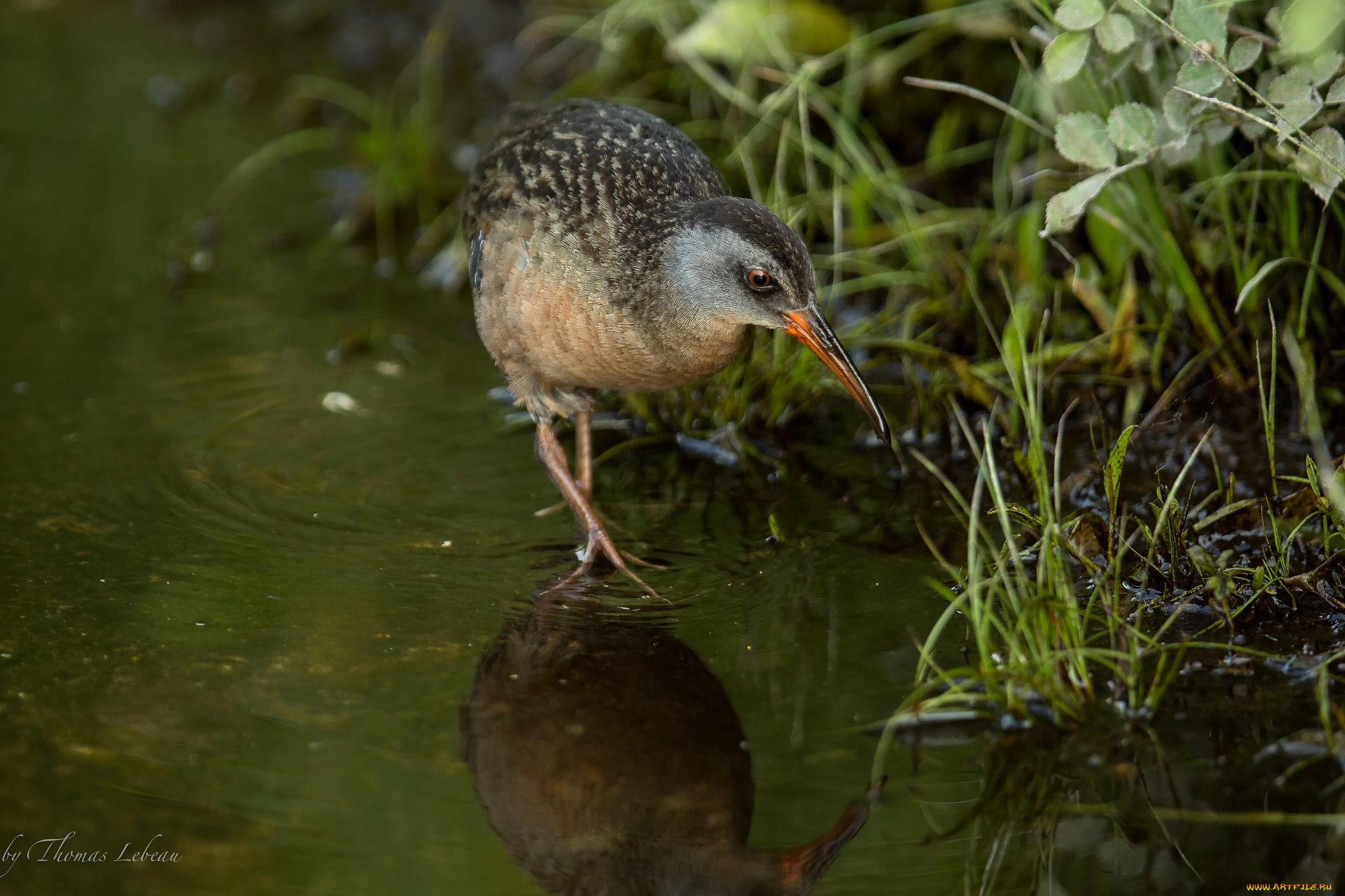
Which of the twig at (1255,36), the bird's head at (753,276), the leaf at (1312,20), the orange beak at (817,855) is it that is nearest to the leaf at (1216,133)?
the twig at (1255,36)

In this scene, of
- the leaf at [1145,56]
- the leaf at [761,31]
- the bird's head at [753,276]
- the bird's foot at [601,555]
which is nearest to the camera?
the leaf at [1145,56]

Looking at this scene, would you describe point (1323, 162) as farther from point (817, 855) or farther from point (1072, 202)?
point (817, 855)

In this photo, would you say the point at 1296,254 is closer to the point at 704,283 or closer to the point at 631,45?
the point at 704,283

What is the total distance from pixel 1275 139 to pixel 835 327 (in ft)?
6.12

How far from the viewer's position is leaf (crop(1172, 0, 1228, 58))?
3.25 meters

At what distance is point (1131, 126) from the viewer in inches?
132

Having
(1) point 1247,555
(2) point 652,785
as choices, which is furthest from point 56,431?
(1) point 1247,555

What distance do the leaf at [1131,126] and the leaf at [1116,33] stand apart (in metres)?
0.15

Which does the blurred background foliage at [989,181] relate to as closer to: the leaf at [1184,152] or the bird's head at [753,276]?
the leaf at [1184,152]

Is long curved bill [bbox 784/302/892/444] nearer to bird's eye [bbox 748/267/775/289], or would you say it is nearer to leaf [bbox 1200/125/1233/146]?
bird's eye [bbox 748/267/775/289]

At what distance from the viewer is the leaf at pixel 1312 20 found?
268 centimetres

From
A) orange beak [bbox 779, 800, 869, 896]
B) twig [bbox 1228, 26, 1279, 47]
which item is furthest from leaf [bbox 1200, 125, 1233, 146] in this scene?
orange beak [bbox 779, 800, 869, 896]
